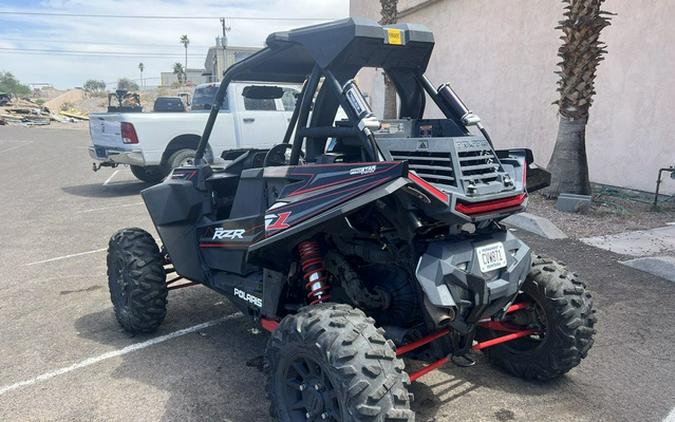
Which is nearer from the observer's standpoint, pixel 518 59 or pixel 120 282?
pixel 120 282

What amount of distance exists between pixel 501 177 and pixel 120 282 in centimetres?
325

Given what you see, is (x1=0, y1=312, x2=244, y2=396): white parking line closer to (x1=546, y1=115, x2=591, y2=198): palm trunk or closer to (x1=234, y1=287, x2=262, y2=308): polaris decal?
(x1=234, y1=287, x2=262, y2=308): polaris decal

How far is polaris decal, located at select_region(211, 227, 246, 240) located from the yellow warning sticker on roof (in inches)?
64.3

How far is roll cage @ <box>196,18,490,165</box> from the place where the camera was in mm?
3131

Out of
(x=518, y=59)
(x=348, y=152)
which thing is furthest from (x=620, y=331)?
(x=518, y=59)

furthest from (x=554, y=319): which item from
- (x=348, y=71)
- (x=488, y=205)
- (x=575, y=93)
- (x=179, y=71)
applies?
(x=179, y=71)

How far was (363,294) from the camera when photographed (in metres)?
3.23

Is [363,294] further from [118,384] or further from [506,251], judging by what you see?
[118,384]

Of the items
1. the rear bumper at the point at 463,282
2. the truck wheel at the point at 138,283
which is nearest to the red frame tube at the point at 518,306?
the rear bumper at the point at 463,282

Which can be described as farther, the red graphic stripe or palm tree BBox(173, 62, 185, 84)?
palm tree BBox(173, 62, 185, 84)

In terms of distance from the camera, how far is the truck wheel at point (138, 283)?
14.3ft

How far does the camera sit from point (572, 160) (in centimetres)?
912

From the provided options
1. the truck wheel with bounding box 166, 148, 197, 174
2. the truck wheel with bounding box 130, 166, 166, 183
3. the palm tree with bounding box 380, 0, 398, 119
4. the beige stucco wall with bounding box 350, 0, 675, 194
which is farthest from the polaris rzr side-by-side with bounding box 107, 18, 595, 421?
the palm tree with bounding box 380, 0, 398, 119

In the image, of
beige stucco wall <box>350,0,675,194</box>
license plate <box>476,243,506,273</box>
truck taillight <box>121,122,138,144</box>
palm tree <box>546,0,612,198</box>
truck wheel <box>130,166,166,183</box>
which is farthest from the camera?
truck wheel <box>130,166,166,183</box>
